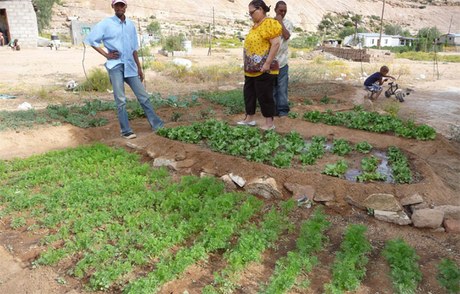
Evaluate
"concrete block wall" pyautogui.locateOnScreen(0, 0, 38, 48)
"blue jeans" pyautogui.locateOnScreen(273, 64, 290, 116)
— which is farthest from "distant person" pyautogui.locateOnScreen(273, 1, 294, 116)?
"concrete block wall" pyautogui.locateOnScreen(0, 0, 38, 48)

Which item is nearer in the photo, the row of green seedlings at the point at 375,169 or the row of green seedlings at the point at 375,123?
the row of green seedlings at the point at 375,169

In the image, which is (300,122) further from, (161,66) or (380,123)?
(161,66)

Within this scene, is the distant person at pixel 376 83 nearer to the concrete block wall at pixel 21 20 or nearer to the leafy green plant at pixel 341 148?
the leafy green plant at pixel 341 148

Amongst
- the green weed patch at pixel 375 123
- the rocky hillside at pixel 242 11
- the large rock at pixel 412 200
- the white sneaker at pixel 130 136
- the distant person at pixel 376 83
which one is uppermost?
the rocky hillside at pixel 242 11

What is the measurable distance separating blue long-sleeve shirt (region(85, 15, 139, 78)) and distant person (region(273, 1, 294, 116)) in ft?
7.23

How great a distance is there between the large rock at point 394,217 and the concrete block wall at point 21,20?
2772cm

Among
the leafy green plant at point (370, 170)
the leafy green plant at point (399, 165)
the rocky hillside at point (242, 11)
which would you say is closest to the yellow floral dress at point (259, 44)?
the leafy green plant at point (370, 170)

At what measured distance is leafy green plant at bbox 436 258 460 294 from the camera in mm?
2816

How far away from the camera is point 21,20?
25.9 m

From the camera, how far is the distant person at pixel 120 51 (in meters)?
5.58

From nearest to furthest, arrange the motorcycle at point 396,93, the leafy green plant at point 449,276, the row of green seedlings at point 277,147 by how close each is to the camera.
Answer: the leafy green plant at point 449,276
the row of green seedlings at point 277,147
the motorcycle at point 396,93

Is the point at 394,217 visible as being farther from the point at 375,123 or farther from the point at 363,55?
the point at 363,55

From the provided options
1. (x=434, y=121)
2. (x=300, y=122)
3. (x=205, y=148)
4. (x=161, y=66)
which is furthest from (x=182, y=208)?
(x=161, y=66)

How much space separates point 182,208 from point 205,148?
170cm
